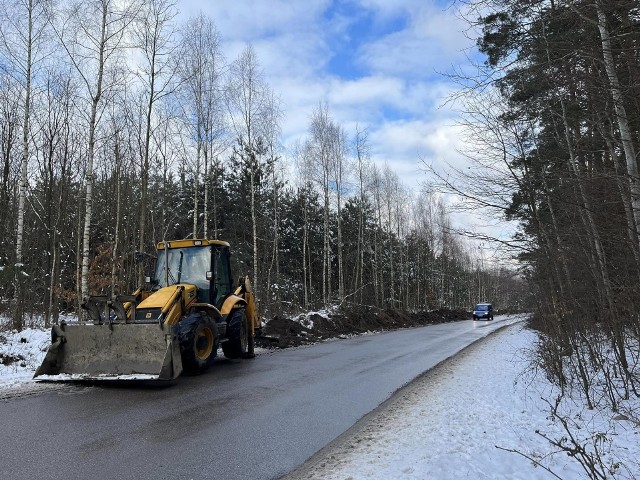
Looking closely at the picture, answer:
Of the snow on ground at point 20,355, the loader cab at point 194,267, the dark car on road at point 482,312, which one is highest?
the loader cab at point 194,267

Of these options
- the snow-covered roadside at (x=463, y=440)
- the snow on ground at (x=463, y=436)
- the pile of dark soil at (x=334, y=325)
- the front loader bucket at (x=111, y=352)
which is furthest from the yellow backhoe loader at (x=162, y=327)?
the snow-covered roadside at (x=463, y=440)

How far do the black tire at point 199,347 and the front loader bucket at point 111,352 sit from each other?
659 mm

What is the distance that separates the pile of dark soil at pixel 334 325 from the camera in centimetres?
1710

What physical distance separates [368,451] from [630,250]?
4486 mm

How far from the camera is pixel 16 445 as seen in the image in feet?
16.1

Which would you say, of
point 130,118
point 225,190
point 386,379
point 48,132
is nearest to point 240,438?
point 386,379

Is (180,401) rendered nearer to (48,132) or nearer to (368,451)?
(368,451)

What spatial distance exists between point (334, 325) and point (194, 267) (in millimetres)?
13715

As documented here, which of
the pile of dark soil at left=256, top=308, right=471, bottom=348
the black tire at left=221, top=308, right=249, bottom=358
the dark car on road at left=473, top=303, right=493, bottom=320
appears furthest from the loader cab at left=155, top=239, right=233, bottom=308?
the dark car on road at left=473, top=303, right=493, bottom=320

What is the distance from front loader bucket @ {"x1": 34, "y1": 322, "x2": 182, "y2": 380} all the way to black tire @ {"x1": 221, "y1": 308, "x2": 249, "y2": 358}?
2.91 meters

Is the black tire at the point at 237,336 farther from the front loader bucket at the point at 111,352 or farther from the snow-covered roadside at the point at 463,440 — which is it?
the snow-covered roadside at the point at 463,440

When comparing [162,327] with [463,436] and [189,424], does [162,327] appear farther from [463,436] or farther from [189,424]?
[463,436]

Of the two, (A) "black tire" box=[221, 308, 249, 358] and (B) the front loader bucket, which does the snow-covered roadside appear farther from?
(A) "black tire" box=[221, 308, 249, 358]

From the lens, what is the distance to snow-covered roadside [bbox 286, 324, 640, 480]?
14.3 ft
